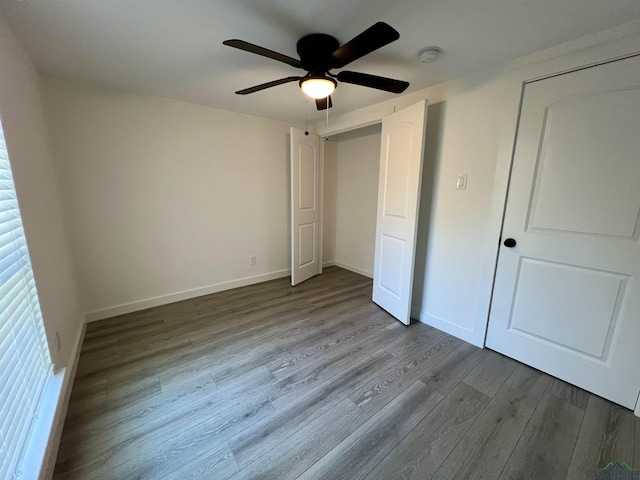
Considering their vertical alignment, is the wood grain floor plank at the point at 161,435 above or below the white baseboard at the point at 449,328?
below

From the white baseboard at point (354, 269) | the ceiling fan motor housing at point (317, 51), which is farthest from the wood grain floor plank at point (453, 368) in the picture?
the ceiling fan motor housing at point (317, 51)

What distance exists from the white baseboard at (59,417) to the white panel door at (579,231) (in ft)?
9.31

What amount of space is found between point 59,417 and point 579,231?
3.24 m

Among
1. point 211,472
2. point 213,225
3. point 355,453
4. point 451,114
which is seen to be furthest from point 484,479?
point 213,225

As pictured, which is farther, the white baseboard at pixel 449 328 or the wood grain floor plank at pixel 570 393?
the white baseboard at pixel 449 328

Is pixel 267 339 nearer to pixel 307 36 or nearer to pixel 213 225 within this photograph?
pixel 213 225

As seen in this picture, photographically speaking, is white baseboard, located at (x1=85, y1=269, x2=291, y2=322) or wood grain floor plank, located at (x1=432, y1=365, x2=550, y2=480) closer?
wood grain floor plank, located at (x1=432, y1=365, x2=550, y2=480)

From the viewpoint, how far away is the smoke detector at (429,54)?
1.65m

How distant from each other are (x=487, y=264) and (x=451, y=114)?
1287 mm

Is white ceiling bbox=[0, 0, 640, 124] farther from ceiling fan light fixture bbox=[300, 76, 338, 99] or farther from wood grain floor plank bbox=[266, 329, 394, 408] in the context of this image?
wood grain floor plank bbox=[266, 329, 394, 408]

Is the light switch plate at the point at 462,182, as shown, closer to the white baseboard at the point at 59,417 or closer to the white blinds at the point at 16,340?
the white blinds at the point at 16,340

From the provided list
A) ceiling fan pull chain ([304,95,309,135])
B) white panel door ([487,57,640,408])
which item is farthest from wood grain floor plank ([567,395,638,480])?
ceiling fan pull chain ([304,95,309,135])

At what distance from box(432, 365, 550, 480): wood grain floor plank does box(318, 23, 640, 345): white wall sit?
439mm

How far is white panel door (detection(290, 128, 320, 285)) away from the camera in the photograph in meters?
3.31
